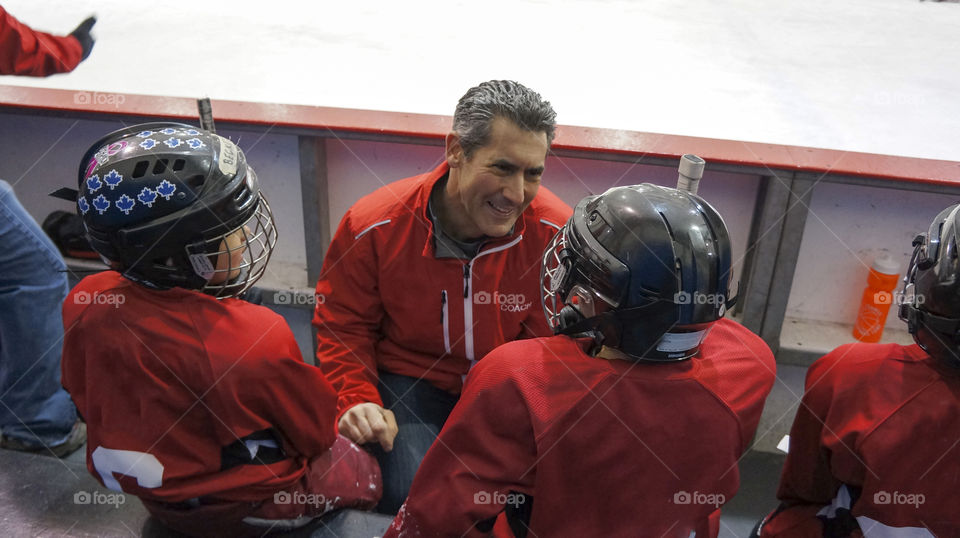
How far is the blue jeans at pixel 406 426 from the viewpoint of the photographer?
1.56 meters

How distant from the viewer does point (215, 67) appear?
10.5 feet

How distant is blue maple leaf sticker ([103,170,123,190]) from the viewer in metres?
1.06

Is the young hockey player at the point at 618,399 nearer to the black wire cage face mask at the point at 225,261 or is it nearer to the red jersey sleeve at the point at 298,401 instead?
the red jersey sleeve at the point at 298,401

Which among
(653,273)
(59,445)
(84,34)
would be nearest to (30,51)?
(84,34)

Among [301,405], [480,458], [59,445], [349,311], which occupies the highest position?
[480,458]

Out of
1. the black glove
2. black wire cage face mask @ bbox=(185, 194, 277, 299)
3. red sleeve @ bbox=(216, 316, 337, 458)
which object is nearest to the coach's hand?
red sleeve @ bbox=(216, 316, 337, 458)

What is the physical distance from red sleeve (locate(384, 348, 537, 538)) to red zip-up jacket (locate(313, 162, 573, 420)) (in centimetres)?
61

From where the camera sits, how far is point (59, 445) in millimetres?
1838

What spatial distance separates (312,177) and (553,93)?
1.36 m

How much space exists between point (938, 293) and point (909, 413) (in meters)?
0.18

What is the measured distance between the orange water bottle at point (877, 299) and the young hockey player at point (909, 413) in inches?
41.5

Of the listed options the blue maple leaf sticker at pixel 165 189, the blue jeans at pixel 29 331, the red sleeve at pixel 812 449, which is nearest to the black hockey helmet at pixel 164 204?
the blue maple leaf sticker at pixel 165 189

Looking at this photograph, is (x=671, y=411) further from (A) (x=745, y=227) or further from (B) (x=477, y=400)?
(A) (x=745, y=227)

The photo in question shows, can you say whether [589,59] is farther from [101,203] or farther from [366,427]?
[101,203]
